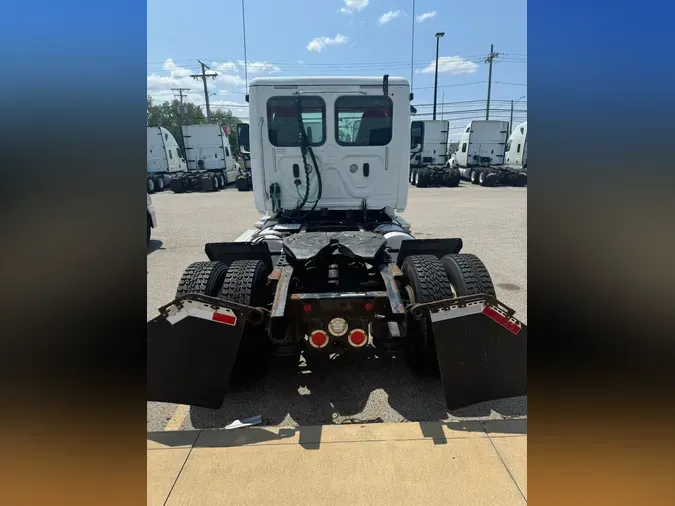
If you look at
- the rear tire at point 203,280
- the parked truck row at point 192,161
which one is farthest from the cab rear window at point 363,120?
the parked truck row at point 192,161

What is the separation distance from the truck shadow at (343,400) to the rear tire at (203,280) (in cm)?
90

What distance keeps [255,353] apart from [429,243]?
1.93 m

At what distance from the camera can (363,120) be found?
5.19 metres

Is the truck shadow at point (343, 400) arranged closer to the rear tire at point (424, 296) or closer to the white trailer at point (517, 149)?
the rear tire at point (424, 296)

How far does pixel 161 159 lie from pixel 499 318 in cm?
2528

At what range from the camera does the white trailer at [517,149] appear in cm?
2572

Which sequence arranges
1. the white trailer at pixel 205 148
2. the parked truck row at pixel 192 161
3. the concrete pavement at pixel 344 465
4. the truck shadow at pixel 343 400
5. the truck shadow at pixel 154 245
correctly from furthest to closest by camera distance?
the white trailer at pixel 205 148 < the parked truck row at pixel 192 161 < the truck shadow at pixel 154 245 < the truck shadow at pixel 343 400 < the concrete pavement at pixel 344 465

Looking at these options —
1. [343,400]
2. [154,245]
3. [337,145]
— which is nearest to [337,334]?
[343,400]

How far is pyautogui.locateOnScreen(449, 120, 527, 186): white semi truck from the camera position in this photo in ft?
83.9

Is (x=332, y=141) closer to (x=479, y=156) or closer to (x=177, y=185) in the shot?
(x=177, y=185)

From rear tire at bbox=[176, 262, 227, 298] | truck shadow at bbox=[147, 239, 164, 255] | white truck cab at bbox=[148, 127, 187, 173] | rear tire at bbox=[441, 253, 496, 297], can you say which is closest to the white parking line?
rear tire at bbox=[176, 262, 227, 298]

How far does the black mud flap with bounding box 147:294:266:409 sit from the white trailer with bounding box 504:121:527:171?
2655 centimetres
